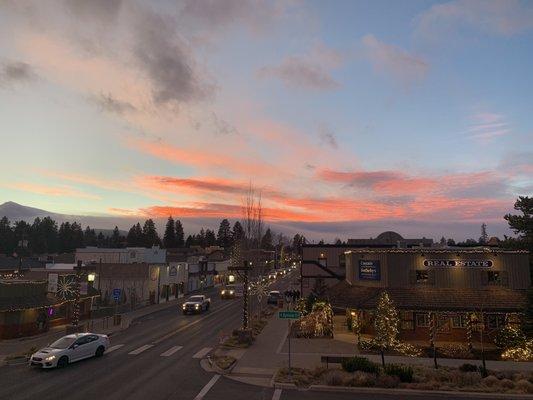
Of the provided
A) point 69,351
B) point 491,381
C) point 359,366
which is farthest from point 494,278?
point 69,351

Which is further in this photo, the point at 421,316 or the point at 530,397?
the point at 421,316

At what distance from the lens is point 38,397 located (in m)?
19.1

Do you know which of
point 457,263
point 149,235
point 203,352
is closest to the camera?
point 203,352

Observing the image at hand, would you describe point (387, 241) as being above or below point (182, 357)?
above

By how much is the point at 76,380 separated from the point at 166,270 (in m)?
45.7

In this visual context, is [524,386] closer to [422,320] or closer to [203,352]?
[422,320]

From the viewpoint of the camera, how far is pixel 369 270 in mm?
36750

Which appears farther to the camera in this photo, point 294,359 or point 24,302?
point 24,302

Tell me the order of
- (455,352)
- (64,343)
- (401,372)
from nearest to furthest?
(401,372)
(64,343)
(455,352)

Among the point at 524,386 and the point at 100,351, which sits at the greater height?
the point at 524,386

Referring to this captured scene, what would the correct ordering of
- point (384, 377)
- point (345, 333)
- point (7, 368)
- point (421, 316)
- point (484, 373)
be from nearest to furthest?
point (384, 377)
point (484, 373)
point (7, 368)
point (421, 316)
point (345, 333)

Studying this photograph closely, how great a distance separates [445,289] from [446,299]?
1.46m

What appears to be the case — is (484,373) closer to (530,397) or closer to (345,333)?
(530,397)

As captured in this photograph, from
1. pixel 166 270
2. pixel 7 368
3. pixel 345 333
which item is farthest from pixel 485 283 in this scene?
pixel 166 270
